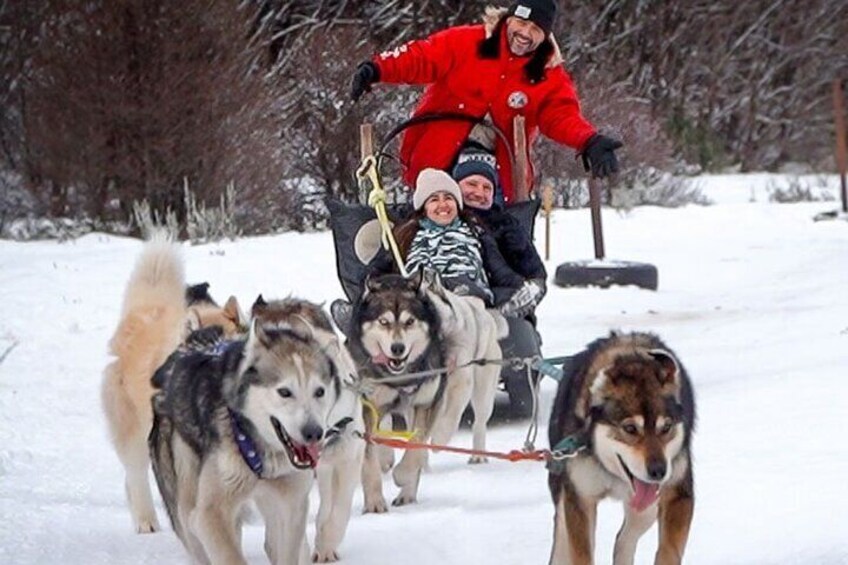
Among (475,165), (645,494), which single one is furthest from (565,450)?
(475,165)

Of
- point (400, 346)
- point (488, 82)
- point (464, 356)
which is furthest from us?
point (488, 82)

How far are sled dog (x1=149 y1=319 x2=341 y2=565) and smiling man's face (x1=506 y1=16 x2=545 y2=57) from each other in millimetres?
3151

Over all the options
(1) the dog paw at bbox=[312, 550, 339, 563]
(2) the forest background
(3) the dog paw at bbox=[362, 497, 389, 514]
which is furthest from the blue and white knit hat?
(2) the forest background

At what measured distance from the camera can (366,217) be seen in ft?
22.3

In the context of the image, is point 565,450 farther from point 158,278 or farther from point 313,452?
point 158,278

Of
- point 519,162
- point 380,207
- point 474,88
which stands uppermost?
point 474,88

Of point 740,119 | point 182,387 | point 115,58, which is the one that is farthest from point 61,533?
point 740,119

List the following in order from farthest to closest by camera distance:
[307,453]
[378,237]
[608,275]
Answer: [608,275] < [378,237] < [307,453]

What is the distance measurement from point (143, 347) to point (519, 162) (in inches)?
103

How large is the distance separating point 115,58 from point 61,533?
399 inches

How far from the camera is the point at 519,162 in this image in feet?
23.1

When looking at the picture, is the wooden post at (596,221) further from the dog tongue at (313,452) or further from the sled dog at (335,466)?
the dog tongue at (313,452)

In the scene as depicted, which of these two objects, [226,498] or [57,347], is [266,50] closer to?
[57,347]

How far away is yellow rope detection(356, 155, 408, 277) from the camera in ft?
21.0
